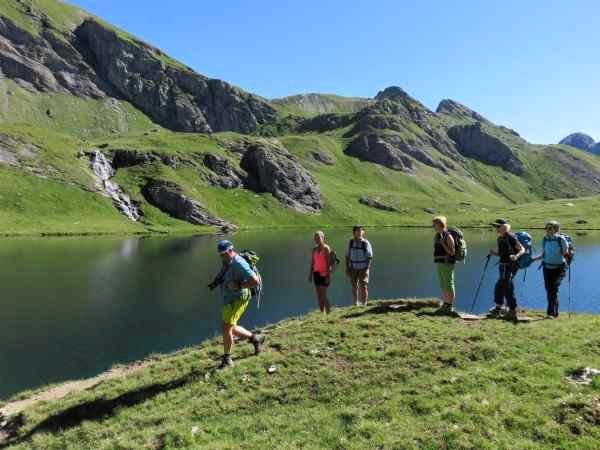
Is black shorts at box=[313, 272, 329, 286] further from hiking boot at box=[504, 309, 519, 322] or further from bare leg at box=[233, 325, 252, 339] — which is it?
hiking boot at box=[504, 309, 519, 322]

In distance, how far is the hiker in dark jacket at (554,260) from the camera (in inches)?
835

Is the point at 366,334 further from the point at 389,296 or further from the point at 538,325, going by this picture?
the point at 389,296

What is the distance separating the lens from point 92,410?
1656 centimetres

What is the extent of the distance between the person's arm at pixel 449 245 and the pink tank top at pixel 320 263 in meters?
6.57

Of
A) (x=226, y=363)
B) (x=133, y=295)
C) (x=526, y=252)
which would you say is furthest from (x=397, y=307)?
(x=133, y=295)

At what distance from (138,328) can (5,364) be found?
10668 mm

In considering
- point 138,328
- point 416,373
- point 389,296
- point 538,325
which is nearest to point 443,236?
point 538,325

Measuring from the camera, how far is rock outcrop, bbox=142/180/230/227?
154750mm

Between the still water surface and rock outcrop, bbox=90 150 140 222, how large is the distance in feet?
155

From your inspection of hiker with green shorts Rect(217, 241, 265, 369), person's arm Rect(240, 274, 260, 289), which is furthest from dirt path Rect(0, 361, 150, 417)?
person's arm Rect(240, 274, 260, 289)

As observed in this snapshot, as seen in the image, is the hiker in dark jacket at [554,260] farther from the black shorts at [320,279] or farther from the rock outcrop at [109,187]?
→ the rock outcrop at [109,187]

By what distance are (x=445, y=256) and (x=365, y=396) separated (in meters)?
8.96

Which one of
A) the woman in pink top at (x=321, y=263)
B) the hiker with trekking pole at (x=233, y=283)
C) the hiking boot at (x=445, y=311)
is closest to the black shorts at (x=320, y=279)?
the woman in pink top at (x=321, y=263)

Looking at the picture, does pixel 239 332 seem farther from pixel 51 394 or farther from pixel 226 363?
pixel 51 394
